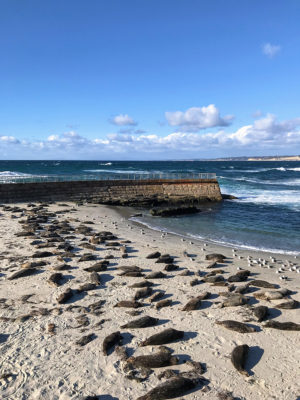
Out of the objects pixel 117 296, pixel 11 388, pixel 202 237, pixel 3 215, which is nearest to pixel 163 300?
pixel 117 296

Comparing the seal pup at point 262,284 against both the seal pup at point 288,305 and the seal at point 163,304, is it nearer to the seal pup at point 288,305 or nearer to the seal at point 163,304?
the seal pup at point 288,305

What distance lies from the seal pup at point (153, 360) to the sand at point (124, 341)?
178 millimetres

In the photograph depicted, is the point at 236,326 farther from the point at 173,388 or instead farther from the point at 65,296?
the point at 65,296

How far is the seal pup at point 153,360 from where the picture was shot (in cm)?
800

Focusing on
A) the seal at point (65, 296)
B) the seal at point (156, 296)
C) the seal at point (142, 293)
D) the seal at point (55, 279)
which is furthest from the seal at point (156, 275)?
the seal at point (55, 279)

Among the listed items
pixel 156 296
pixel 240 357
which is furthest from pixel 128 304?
pixel 240 357

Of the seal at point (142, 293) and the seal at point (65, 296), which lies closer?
the seal at point (65, 296)

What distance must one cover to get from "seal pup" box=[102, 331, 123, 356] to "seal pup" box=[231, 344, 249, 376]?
10.2 feet

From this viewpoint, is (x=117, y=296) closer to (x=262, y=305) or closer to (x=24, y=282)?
(x=24, y=282)

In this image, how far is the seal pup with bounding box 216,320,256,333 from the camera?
31.5 ft

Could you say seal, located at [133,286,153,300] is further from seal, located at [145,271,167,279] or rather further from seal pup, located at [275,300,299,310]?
seal pup, located at [275,300,299,310]

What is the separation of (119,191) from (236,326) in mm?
31910

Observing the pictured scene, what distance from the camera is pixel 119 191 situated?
40.6 metres

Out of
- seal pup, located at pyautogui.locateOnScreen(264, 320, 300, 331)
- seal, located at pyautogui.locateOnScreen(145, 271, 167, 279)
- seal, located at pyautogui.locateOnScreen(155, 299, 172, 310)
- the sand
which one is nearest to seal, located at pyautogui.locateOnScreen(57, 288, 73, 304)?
the sand
